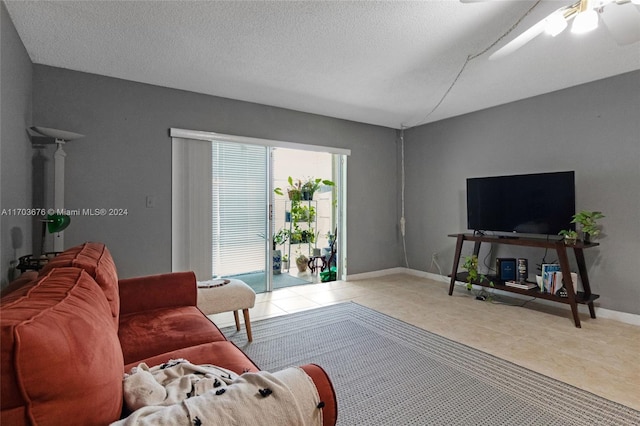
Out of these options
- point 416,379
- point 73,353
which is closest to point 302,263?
point 416,379

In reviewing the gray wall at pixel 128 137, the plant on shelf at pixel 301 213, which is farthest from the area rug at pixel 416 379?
the plant on shelf at pixel 301 213

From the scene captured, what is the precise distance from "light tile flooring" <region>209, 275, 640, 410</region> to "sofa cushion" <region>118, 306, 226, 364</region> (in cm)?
115

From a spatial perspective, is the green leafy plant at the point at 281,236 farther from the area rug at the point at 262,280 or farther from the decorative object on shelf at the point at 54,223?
the decorative object on shelf at the point at 54,223

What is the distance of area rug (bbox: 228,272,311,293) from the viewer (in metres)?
4.36

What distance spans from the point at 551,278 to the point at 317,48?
3117mm

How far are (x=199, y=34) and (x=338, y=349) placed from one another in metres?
2.61

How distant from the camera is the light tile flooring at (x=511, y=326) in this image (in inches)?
88.3

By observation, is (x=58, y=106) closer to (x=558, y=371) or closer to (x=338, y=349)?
(x=338, y=349)

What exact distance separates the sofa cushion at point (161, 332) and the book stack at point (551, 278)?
3.18 m

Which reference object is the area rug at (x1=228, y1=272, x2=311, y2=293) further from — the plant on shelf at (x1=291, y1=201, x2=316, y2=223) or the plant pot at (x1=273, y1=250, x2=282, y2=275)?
the plant on shelf at (x1=291, y1=201, x2=316, y2=223)

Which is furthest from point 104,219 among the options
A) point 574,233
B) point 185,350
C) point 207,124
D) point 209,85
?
point 574,233

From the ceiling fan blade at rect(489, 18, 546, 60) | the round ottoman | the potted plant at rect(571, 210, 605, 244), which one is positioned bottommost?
the round ottoman

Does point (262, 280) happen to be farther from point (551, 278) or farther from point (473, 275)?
point (551, 278)

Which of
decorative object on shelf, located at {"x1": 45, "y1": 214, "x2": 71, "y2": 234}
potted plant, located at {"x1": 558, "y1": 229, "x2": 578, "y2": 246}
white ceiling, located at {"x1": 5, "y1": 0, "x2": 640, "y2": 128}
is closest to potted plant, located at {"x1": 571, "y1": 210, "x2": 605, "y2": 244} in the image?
potted plant, located at {"x1": 558, "y1": 229, "x2": 578, "y2": 246}
